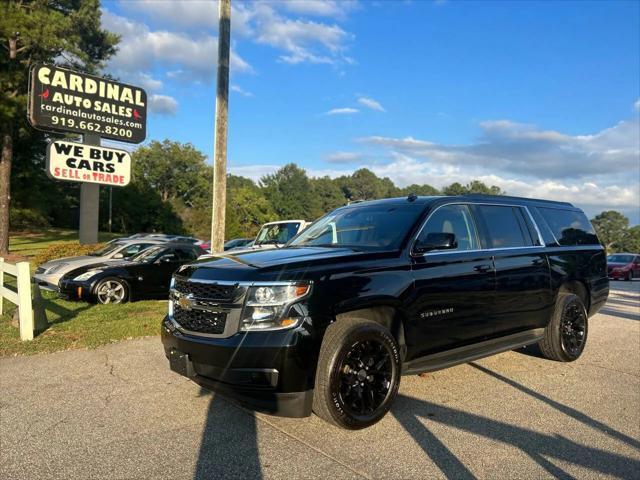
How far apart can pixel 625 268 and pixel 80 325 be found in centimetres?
2705

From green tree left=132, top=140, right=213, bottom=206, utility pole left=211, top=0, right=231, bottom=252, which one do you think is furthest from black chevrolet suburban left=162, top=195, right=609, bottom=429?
green tree left=132, top=140, right=213, bottom=206

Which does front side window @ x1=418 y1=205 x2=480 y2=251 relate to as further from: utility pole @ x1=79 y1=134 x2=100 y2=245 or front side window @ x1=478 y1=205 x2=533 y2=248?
utility pole @ x1=79 y1=134 x2=100 y2=245

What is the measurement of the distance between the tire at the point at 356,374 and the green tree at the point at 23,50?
84.8 ft

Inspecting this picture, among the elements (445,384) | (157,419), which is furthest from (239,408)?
(445,384)

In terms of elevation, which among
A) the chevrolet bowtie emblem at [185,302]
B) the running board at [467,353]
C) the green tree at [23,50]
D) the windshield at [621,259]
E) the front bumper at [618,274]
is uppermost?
the green tree at [23,50]

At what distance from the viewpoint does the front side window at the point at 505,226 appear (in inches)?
213

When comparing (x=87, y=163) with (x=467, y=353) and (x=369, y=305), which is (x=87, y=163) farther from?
(x=467, y=353)

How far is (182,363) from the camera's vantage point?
3.96 meters

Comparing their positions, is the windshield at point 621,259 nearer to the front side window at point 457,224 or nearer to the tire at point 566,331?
the tire at point 566,331

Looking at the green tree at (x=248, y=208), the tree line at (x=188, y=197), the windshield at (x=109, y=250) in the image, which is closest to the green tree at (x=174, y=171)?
the tree line at (x=188, y=197)

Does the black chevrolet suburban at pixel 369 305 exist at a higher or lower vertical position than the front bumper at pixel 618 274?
higher

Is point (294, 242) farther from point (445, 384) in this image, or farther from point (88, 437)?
point (88, 437)

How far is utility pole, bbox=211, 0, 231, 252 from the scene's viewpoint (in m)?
10.0

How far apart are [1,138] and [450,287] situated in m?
28.3
